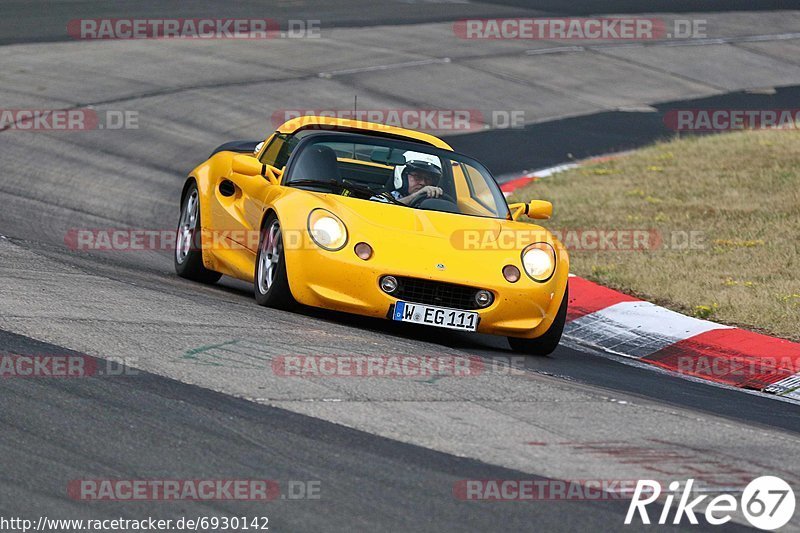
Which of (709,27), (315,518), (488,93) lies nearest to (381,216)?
(315,518)

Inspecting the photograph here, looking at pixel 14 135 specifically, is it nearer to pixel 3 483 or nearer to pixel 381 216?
pixel 381 216

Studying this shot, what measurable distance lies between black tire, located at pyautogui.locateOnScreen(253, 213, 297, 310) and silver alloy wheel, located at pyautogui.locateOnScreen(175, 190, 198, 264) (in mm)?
1499

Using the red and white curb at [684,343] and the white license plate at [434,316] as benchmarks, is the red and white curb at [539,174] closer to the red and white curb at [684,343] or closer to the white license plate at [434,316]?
the red and white curb at [684,343]

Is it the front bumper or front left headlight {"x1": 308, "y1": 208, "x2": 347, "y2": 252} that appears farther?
front left headlight {"x1": 308, "y1": 208, "x2": 347, "y2": 252}

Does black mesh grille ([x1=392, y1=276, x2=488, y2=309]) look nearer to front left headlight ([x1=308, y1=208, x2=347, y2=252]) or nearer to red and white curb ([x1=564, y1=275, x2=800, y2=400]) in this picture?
front left headlight ([x1=308, y1=208, x2=347, y2=252])

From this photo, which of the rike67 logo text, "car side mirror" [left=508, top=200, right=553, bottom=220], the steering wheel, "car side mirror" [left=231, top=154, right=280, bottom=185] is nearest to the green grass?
"car side mirror" [left=508, top=200, right=553, bottom=220]

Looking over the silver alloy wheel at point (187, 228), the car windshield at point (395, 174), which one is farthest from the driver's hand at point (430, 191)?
the silver alloy wheel at point (187, 228)

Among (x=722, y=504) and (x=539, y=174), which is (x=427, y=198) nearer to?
(x=722, y=504)

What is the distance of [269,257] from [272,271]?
13 centimetres

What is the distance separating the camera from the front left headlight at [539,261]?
8.54 metres

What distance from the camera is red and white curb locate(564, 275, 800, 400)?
29.6 feet

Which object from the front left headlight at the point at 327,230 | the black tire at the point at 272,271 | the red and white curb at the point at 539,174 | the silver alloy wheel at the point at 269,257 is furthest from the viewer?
the red and white curb at the point at 539,174

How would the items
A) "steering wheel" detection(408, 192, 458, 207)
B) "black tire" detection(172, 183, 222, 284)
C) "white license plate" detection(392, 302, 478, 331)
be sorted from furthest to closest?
1. "black tire" detection(172, 183, 222, 284)
2. "steering wheel" detection(408, 192, 458, 207)
3. "white license plate" detection(392, 302, 478, 331)

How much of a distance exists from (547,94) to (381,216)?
1434 centimetres
